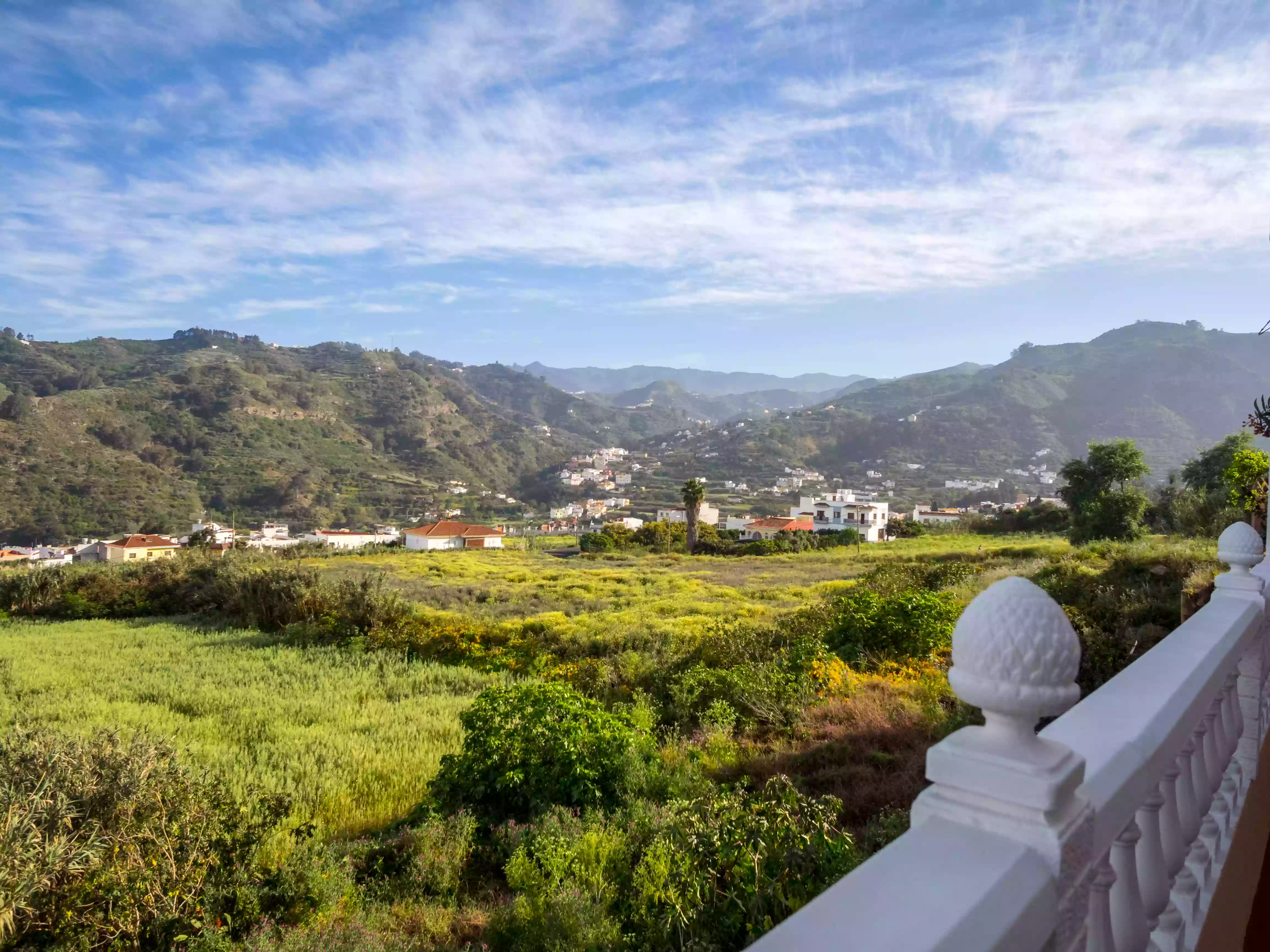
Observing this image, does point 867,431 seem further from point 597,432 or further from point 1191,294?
point 1191,294

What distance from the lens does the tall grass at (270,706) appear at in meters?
4.93

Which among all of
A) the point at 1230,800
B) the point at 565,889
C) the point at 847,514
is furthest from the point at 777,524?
the point at 1230,800

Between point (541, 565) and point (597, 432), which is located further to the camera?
point (597, 432)

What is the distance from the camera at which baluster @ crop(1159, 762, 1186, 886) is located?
127 centimetres

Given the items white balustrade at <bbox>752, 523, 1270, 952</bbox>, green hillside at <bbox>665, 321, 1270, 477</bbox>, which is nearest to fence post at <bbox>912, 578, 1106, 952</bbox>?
white balustrade at <bbox>752, 523, 1270, 952</bbox>

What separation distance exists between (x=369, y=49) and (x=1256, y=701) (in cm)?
2054

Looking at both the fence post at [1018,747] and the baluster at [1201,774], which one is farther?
the baluster at [1201,774]

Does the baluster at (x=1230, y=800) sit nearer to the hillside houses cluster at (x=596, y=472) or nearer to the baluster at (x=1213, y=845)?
the baluster at (x=1213, y=845)

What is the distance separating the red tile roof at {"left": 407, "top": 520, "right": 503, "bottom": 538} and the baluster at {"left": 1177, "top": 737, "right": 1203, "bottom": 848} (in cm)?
3828

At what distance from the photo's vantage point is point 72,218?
57000 mm

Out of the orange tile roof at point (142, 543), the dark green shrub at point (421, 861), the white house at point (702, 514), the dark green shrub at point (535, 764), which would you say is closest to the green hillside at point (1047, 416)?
the white house at point (702, 514)

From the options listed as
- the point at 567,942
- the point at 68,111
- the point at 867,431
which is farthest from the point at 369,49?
the point at 867,431

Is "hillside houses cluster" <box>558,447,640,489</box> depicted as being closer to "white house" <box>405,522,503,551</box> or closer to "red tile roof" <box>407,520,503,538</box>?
"red tile roof" <box>407,520,503,538</box>

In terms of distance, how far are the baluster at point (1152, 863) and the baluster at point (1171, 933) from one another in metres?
0.06
